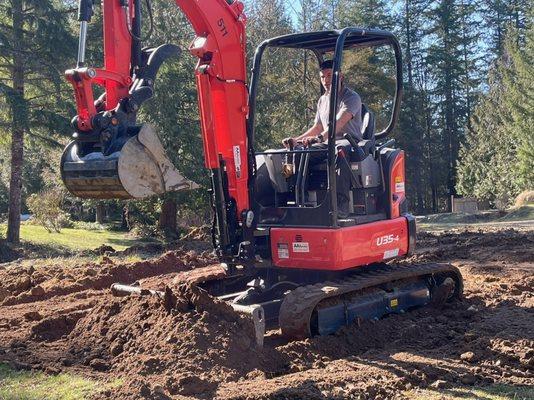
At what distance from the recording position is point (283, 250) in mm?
6969

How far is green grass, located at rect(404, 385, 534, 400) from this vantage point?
5.09 metres

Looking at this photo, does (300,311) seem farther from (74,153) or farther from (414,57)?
(414,57)

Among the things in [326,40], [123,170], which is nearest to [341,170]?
[326,40]

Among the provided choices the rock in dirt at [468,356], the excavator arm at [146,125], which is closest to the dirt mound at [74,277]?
the excavator arm at [146,125]

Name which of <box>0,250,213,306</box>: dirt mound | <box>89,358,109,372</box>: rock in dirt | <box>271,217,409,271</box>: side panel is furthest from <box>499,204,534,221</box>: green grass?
<box>89,358,109,372</box>: rock in dirt

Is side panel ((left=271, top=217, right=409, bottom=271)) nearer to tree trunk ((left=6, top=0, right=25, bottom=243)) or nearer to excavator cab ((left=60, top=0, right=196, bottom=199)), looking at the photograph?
excavator cab ((left=60, top=0, right=196, bottom=199))

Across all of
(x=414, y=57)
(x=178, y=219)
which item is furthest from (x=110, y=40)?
(x=414, y=57)

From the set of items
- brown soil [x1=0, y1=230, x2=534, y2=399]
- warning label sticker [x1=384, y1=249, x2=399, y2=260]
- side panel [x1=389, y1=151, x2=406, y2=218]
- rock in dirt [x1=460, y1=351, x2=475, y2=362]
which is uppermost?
side panel [x1=389, y1=151, x2=406, y2=218]

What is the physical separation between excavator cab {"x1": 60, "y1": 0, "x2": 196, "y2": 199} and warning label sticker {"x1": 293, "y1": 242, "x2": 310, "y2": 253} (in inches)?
47.7

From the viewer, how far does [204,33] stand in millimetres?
6789

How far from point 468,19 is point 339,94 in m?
43.8

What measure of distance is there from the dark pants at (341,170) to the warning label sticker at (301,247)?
1.67ft

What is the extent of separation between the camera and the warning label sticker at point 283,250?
6.95 metres

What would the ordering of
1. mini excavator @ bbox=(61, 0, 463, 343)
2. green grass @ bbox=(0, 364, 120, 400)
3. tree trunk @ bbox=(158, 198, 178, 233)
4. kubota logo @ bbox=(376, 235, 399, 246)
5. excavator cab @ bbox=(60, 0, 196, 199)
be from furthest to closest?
tree trunk @ bbox=(158, 198, 178, 233), kubota logo @ bbox=(376, 235, 399, 246), mini excavator @ bbox=(61, 0, 463, 343), excavator cab @ bbox=(60, 0, 196, 199), green grass @ bbox=(0, 364, 120, 400)
